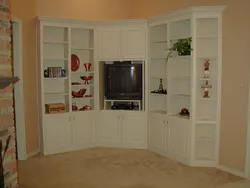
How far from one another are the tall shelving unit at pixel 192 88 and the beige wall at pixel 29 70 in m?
2.13

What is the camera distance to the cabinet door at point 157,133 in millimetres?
4992

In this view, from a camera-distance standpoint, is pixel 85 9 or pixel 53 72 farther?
pixel 85 9

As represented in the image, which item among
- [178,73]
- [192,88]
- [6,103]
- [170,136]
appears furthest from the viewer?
[178,73]

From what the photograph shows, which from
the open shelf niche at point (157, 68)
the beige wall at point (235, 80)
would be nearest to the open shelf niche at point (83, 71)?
the open shelf niche at point (157, 68)

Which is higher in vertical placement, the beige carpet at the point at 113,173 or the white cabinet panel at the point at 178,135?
the white cabinet panel at the point at 178,135

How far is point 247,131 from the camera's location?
13.1ft

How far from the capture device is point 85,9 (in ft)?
18.9

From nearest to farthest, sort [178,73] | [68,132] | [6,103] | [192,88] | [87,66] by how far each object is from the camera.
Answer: [6,103] → [192,88] → [178,73] → [68,132] → [87,66]

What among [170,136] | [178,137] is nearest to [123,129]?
[170,136]

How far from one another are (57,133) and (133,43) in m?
2.18

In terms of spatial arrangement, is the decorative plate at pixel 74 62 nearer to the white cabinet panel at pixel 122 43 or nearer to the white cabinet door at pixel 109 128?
the white cabinet panel at pixel 122 43

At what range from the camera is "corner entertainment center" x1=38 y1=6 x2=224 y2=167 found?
4500mm

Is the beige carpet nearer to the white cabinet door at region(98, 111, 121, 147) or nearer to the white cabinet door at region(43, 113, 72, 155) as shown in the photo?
the white cabinet door at region(43, 113, 72, 155)

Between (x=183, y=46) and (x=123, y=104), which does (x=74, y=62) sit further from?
(x=183, y=46)
